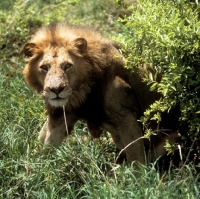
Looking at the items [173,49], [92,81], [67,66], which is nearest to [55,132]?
[92,81]

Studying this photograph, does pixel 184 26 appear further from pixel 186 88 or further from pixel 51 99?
pixel 51 99

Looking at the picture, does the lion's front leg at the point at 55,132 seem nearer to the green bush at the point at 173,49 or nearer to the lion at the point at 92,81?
the lion at the point at 92,81

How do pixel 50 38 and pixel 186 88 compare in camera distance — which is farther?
pixel 50 38

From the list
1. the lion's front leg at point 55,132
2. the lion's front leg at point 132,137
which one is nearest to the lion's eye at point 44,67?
the lion's front leg at point 55,132

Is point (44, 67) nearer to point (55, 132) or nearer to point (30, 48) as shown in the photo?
point (30, 48)

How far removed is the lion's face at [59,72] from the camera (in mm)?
5762

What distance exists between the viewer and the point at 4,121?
688 cm

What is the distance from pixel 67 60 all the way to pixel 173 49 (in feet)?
3.71

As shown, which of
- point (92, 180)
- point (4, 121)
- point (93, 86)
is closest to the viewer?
point (92, 180)

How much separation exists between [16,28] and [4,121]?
105 inches

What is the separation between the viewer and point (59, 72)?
5.81 m

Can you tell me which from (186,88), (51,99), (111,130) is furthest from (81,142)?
(186,88)

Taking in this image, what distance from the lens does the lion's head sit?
19.3 ft

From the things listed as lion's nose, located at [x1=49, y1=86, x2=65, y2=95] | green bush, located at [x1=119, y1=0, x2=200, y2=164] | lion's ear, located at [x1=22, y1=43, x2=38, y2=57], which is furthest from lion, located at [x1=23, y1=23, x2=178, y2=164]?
green bush, located at [x1=119, y1=0, x2=200, y2=164]
